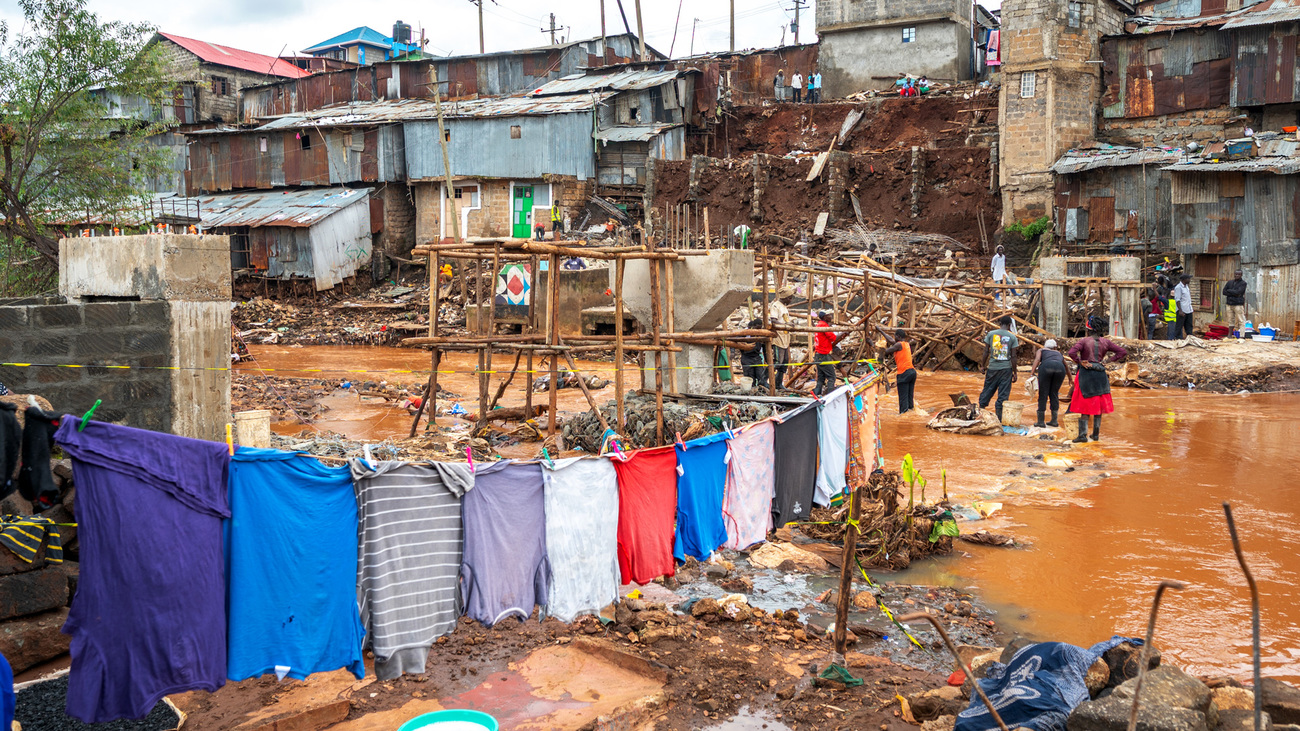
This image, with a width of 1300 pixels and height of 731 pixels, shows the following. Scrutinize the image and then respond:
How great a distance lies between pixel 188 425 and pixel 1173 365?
59.8 ft

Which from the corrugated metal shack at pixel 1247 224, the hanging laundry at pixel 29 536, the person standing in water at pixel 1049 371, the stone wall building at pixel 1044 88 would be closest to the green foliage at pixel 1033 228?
the stone wall building at pixel 1044 88

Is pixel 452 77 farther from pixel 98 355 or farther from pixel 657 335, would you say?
pixel 98 355

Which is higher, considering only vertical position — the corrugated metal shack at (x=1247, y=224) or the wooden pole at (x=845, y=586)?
the corrugated metal shack at (x=1247, y=224)

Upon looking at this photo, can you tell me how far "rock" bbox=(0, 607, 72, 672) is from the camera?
530 centimetres

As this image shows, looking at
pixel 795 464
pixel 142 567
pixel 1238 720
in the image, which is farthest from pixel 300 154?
pixel 1238 720

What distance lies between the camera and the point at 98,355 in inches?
230

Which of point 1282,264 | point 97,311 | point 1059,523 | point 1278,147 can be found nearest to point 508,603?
point 97,311

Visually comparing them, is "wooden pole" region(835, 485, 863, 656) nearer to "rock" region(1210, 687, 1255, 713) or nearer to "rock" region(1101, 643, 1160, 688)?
"rock" region(1101, 643, 1160, 688)

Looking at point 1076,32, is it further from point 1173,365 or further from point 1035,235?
point 1173,365

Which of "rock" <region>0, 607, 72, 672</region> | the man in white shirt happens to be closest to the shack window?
the man in white shirt

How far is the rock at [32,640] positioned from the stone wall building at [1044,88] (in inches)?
1045

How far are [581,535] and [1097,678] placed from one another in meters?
2.92

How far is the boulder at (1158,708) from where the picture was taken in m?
3.88

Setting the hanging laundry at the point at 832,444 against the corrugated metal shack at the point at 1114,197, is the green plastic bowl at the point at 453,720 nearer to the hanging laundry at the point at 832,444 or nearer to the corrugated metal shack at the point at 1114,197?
the hanging laundry at the point at 832,444
